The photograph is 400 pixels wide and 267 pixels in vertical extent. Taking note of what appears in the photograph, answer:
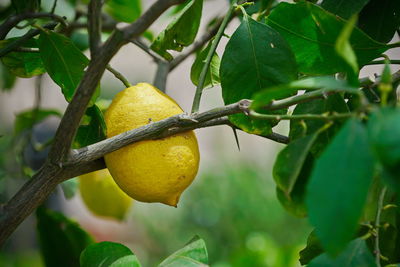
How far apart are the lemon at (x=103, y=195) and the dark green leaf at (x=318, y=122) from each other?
46 cm

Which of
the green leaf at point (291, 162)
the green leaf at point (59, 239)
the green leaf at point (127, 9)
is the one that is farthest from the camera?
the green leaf at point (127, 9)

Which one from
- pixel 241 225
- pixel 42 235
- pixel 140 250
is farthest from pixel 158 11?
pixel 140 250

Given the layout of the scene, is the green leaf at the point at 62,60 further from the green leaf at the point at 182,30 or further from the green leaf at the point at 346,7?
the green leaf at the point at 346,7

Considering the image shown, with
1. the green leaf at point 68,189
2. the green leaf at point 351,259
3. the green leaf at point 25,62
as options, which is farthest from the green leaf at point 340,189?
the green leaf at point 68,189

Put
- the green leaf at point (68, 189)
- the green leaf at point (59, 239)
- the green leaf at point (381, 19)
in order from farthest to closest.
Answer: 1. the green leaf at point (68, 189)
2. the green leaf at point (59, 239)
3. the green leaf at point (381, 19)

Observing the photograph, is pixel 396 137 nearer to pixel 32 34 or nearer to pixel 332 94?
pixel 332 94

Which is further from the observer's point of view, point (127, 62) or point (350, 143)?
point (127, 62)

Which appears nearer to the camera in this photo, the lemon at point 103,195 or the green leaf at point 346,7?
the green leaf at point 346,7

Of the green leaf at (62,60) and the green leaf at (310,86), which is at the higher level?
the green leaf at (310,86)

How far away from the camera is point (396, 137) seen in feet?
1.08

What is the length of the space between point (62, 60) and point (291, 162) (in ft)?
0.94

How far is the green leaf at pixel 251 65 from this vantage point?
562 millimetres

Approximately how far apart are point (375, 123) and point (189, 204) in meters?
1.97

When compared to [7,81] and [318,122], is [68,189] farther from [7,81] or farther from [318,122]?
[318,122]
